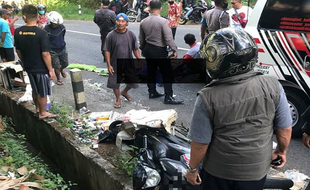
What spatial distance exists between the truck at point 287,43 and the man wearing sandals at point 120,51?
210 centimetres

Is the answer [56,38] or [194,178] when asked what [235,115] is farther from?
[56,38]

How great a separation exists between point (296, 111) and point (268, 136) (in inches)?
99.4

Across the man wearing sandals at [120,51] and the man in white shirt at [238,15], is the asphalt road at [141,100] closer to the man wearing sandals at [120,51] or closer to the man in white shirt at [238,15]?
the man wearing sandals at [120,51]

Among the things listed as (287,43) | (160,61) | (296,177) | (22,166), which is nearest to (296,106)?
(287,43)

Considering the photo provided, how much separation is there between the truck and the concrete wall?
2.33 metres

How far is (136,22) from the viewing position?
62.3 ft

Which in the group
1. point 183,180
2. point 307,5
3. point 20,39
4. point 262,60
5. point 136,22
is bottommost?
point 136,22

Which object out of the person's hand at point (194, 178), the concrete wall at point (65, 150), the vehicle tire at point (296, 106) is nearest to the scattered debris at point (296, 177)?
the vehicle tire at point (296, 106)

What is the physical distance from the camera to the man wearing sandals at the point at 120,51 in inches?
215

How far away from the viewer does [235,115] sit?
6.13 ft

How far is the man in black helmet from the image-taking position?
185cm

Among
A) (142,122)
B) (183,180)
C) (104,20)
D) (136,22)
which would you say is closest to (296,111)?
(142,122)

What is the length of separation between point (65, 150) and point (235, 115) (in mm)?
3017

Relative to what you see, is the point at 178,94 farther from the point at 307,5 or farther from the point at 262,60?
the point at 307,5
